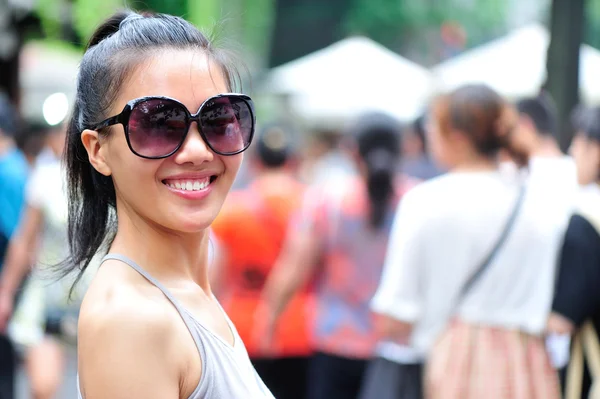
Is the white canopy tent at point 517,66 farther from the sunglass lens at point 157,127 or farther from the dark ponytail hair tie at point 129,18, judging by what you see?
the sunglass lens at point 157,127

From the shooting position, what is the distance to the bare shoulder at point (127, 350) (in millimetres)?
1613

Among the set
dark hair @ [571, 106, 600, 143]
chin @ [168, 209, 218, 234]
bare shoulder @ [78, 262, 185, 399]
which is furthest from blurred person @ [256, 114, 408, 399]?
bare shoulder @ [78, 262, 185, 399]

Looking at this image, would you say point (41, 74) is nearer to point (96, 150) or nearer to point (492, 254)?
point (492, 254)

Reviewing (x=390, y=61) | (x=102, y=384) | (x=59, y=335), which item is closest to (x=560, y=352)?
(x=59, y=335)

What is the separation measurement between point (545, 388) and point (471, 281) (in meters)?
0.56

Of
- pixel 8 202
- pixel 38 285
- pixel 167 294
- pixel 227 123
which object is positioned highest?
pixel 227 123

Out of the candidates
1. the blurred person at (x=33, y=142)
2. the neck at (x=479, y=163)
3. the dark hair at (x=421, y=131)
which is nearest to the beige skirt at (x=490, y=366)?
the neck at (x=479, y=163)

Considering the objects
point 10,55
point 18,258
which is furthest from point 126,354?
point 10,55

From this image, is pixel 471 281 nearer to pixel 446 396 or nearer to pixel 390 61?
pixel 446 396

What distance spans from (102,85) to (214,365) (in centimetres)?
61

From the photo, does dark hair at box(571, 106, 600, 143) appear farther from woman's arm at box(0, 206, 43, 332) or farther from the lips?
woman's arm at box(0, 206, 43, 332)

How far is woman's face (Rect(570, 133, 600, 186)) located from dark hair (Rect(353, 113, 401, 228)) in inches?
39.3

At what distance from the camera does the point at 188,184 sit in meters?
1.85

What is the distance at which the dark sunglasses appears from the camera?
70.5 inches
